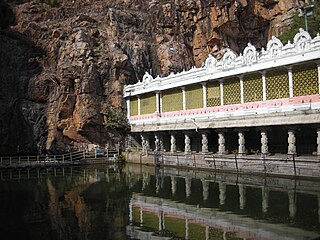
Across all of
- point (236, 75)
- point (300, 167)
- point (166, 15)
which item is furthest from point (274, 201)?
point (166, 15)

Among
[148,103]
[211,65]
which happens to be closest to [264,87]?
[211,65]

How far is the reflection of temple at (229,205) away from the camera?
42.8 ft

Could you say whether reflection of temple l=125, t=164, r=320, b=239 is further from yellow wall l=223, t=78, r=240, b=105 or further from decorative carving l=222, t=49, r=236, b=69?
decorative carving l=222, t=49, r=236, b=69

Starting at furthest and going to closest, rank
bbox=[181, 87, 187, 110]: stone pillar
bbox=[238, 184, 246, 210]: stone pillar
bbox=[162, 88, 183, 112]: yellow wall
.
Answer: bbox=[162, 88, 183, 112]: yellow wall, bbox=[181, 87, 187, 110]: stone pillar, bbox=[238, 184, 246, 210]: stone pillar

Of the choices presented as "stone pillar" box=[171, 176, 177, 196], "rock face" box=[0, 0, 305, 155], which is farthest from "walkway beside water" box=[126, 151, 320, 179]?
"rock face" box=[0, 0, 305, 155]

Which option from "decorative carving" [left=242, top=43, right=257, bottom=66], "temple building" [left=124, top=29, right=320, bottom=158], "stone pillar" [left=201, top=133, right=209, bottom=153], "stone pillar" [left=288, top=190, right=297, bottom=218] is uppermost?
"decorative carving" [left=242, top=43, right=257, bottom=66]

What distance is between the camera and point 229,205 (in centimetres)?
1683

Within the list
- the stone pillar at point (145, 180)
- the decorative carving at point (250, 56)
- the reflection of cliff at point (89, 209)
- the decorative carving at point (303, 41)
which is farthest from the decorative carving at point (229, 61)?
the reflection of cliff at point (89, 209)

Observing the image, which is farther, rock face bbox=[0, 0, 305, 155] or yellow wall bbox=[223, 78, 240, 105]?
rock face bbox=[0, 0, 305, 155]

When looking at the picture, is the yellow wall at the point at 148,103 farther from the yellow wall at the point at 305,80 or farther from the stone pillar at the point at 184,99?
the yellow wall at the point at 305,80

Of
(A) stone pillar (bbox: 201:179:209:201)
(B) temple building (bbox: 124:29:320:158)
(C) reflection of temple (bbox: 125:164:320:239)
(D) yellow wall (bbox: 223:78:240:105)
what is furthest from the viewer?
(D) yellow wall (bbox: 223:78:240:105)

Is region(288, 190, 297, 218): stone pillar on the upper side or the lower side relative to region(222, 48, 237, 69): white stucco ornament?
lower

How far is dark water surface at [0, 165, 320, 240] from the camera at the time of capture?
A: 12.9 meters

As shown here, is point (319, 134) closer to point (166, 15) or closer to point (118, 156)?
point (118, 156)
